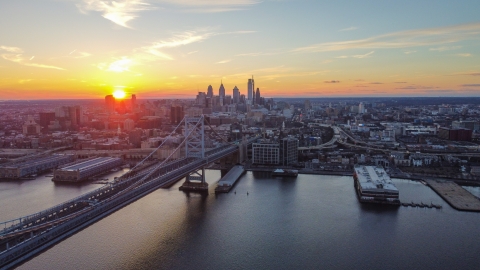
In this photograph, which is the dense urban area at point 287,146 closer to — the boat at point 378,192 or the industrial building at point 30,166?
the industrial building at point 30,166

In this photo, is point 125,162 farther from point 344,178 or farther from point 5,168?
point 344,178

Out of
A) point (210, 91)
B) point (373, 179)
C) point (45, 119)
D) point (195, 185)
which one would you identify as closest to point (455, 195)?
point (373, 179)

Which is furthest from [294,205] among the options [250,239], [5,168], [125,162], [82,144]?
[82,144]

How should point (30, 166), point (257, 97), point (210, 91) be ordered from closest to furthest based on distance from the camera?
point (30, 166), point (210, 91), point (257, 97)

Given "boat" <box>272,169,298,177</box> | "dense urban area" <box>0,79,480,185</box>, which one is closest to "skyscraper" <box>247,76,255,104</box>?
"dense urban area" <box>0,79,480,185</box>

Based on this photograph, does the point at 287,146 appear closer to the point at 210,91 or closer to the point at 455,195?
the point at 455,195

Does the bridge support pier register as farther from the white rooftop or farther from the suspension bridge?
the white rooftop
